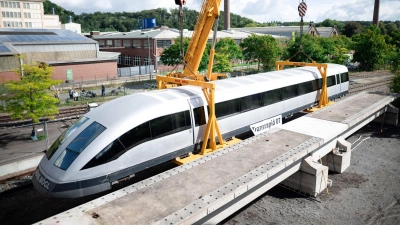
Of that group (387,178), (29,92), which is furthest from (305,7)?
(29,92)

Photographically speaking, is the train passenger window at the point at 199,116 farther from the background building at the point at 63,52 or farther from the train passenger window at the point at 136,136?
the background building at the point at 63,52

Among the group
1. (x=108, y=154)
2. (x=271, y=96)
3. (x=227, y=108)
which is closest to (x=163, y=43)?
(x=271, y=96)

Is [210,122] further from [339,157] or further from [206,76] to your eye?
[339,157]

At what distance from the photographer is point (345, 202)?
1127cm

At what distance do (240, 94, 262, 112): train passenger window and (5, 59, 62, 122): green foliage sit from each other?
11962mm

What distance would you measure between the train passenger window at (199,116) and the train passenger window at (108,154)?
10.9ft

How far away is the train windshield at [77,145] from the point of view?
9.24 m

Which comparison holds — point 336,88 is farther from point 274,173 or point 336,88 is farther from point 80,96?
point 80,96

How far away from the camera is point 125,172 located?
9.83 m

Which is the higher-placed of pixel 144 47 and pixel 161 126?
pixel 144 47

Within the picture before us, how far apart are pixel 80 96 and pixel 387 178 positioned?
2745cm

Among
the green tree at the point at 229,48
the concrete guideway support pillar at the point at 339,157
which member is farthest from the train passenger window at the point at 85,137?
the green tree at the point at 229,48

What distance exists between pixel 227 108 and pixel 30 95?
40.9ft

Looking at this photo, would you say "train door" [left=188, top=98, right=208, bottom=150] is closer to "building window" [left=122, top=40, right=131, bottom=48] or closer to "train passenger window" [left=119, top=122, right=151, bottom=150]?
"train passenger window" [left=119, top=122, right=151, bottom=150]
